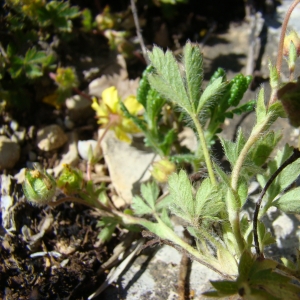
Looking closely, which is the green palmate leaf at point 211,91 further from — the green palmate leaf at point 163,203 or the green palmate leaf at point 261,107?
the green palmate leaf at point 163,203

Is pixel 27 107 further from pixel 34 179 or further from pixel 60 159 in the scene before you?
pixel 34 179

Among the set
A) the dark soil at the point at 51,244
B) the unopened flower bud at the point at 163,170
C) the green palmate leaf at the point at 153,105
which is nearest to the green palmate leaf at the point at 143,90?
the green palmate leaf at the point at 153,105

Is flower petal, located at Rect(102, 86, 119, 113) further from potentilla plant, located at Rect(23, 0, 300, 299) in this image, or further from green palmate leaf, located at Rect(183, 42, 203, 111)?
green palmate leaf, located at Rect(183, 42, 203, 111)

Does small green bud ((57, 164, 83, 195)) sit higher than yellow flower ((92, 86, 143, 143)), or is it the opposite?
yellow flower ((92, 86, 143, 143))

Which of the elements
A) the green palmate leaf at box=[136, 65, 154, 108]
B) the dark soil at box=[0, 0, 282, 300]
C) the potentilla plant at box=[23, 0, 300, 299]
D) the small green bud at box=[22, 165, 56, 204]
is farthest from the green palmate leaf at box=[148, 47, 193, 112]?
the dark soil at box=[0, 0, 282, 300]

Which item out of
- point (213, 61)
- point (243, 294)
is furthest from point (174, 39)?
point (243, 294)

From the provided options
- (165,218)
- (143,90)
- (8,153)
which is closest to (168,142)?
(143,90)
